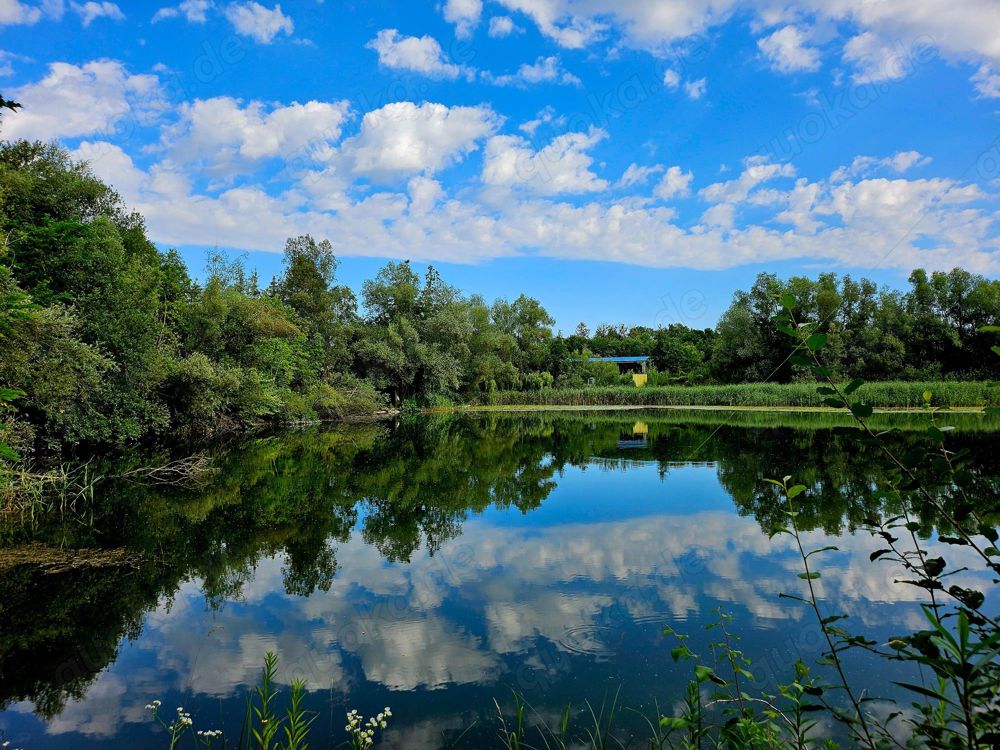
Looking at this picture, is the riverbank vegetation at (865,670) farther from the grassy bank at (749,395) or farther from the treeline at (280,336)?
the grassy bank at (749,395)

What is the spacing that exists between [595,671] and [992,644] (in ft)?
12.8

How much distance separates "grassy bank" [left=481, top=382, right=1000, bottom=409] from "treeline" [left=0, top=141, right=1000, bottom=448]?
286cm

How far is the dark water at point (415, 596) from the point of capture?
4.58 metres

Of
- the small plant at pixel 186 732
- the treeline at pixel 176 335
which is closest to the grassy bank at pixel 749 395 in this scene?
the treeline at pixel 176 335

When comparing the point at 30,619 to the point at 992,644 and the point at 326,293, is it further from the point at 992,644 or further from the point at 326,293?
the point at 326,293

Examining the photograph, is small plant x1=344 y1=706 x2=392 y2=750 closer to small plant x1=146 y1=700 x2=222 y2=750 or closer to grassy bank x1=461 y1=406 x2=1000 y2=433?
small plant x1=146 y1=700 x2=222 y2=750

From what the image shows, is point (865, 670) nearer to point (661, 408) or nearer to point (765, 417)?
point (765, 417)

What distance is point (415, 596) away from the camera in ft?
22.1

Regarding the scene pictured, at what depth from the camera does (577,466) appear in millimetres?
16359

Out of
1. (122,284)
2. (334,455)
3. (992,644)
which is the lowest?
Result: (334,455)

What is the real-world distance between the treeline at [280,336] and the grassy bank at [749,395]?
2.86 m

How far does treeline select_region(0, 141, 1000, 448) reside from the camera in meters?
17.2

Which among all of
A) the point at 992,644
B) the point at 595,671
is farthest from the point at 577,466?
the point at 992,644

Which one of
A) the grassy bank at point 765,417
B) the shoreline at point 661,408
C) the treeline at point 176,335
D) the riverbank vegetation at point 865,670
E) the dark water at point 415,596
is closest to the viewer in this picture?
the riverbank vegetation at point 865,670
